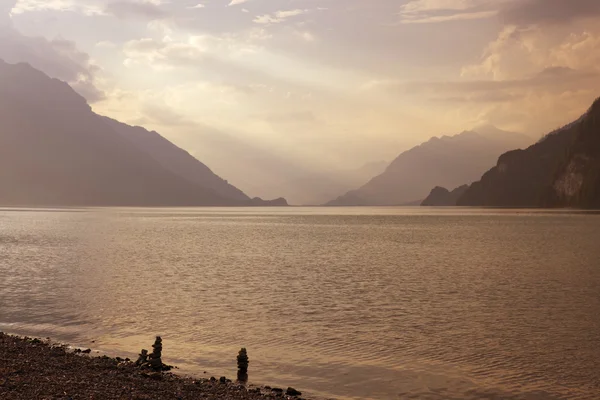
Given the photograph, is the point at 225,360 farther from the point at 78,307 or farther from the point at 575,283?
the point at 575,283

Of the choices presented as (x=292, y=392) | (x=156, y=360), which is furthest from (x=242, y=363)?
(x=156, y=360)

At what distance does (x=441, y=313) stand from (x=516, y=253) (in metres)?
56.3

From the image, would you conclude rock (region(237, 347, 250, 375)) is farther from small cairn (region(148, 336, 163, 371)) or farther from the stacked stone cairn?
small cairn (region(148, 336, 163, 371))

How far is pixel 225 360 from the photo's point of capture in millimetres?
25562

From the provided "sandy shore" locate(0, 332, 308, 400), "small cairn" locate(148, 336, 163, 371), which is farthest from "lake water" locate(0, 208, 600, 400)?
"sandy shore" locate(0, 332, 308, 400)

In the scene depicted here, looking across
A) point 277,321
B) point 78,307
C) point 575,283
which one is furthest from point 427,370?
point 575,283

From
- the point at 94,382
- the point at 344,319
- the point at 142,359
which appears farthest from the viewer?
the point at 344,319

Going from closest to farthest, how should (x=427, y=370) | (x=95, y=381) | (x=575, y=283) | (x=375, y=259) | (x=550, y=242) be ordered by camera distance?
1. (x=95, y=381)
2. (x=427, y=370)
3. (x=575, y=283)
4. (x=375, y=259)
5. (x=550, y=242)

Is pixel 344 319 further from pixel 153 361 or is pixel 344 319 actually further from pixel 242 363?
pixel 153 361

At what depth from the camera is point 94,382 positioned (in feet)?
64.5

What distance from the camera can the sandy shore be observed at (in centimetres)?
1836

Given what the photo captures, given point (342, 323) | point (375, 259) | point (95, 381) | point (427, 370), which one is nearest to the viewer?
point (95, 381)

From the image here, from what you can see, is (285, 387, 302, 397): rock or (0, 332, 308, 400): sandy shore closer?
(0, 332, 308, 400): sandy shore

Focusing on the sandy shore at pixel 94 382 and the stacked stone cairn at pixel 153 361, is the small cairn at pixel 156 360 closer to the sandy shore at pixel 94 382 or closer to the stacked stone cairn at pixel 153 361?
the stacked stone cairn at pixel 153 361
